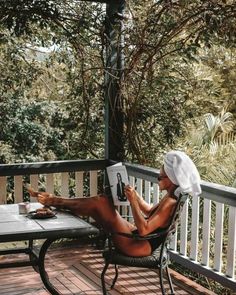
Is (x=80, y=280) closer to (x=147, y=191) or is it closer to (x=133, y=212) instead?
(x=147, y=191)

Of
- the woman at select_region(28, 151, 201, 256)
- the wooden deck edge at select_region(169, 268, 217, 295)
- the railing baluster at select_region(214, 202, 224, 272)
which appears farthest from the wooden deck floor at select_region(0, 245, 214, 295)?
the woman at select_region(28, 151, 201, 256)

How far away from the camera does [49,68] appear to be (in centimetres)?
672

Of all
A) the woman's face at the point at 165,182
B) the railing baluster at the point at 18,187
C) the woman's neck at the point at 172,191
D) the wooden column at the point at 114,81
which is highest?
the wooden column at the point at 114,81

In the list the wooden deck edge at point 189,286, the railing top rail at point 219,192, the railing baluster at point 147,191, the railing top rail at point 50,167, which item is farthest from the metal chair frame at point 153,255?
the railing top rail at point 50,167

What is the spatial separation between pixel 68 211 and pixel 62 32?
2.73 meters

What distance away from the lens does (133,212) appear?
3.14 meters

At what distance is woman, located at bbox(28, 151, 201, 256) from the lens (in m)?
3.16

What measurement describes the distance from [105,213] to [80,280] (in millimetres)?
1010

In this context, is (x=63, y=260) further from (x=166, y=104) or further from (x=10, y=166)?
(x=166, y=104)

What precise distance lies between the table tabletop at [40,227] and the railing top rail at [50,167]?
139 centimetres

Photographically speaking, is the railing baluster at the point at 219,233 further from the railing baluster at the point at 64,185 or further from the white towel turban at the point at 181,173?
the railing baluster at the point at 64,185

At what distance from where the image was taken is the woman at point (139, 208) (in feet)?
10.4

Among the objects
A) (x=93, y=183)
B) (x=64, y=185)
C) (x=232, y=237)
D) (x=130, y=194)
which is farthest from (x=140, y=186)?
(x=130, y=194)

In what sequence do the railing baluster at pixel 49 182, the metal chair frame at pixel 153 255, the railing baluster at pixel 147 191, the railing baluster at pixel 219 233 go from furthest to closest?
the railing baluster at pixel 49 182, the railing baluster at pixel 147 191, the railing baluster at pixel 219 233, the metal chair frame at pixel 153 255
